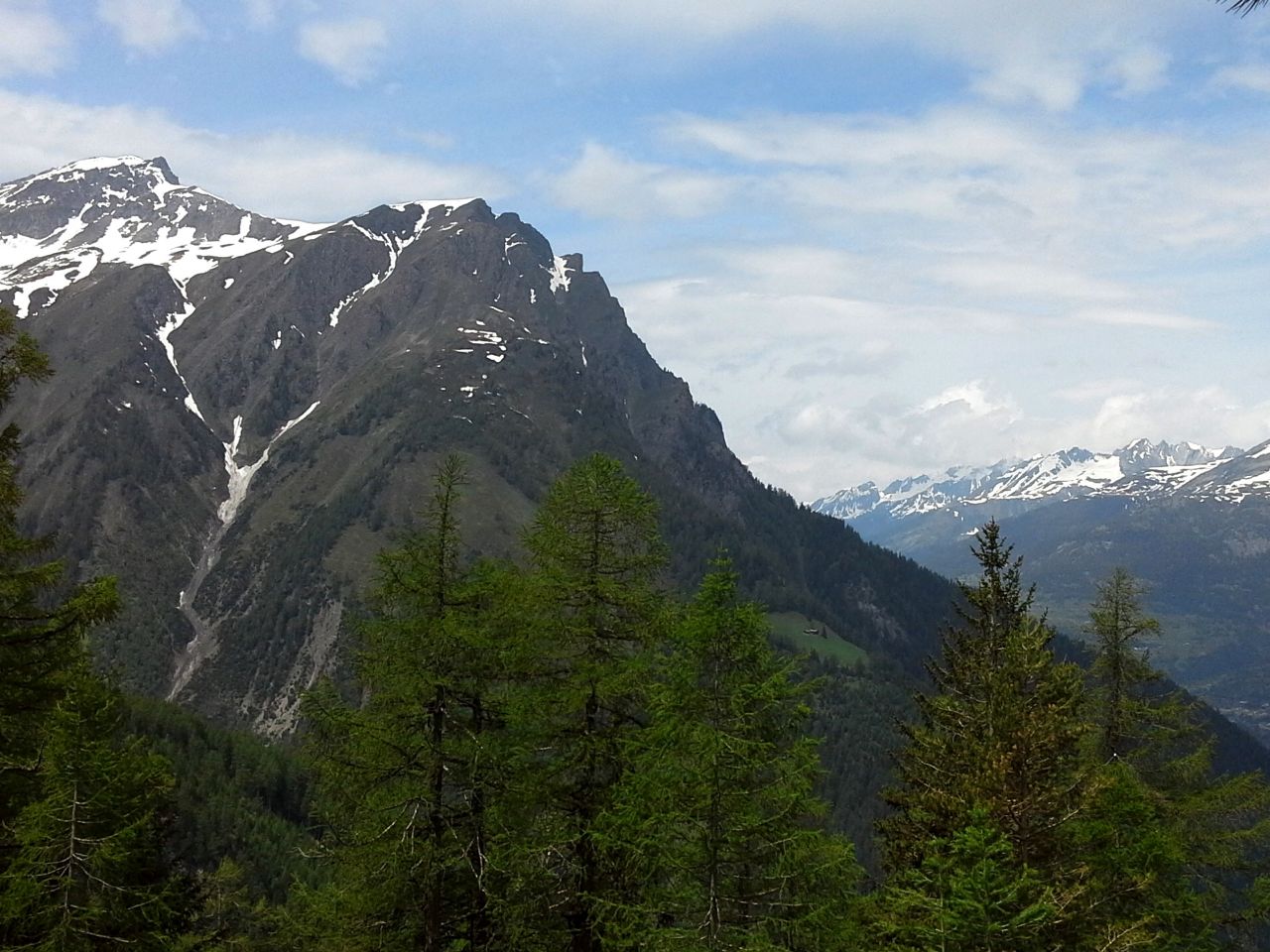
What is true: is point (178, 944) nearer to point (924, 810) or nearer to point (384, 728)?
point (384, 728)

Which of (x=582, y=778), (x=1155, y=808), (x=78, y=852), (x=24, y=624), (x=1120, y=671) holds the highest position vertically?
(x=1120, y=671)

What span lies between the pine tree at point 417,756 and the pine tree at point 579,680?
43.8 inches

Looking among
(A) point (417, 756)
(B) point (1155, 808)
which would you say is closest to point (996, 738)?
(B) point (1155, 808)

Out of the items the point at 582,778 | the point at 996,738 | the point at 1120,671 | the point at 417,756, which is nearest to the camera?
the point at 417,756

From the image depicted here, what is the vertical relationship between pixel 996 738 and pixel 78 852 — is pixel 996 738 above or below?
above

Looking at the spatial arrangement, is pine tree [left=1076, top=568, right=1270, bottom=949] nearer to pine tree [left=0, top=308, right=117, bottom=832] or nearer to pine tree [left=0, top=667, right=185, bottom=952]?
pine tree [left=0, top=667, right=185, bottom=952]

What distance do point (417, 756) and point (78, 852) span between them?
6.45 metres

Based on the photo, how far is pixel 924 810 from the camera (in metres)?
19.0

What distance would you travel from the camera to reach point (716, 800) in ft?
52.4

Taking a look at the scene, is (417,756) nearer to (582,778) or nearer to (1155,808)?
(582,778)

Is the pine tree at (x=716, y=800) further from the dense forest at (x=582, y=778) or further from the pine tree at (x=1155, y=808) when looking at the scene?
the pine tree at (x=1155, y=808)

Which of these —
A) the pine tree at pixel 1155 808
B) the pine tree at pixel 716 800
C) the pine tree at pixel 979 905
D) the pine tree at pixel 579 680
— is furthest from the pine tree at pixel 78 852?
the pine tree at pixel 1155 808

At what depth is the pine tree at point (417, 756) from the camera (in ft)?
58.2

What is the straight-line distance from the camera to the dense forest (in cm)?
1628
